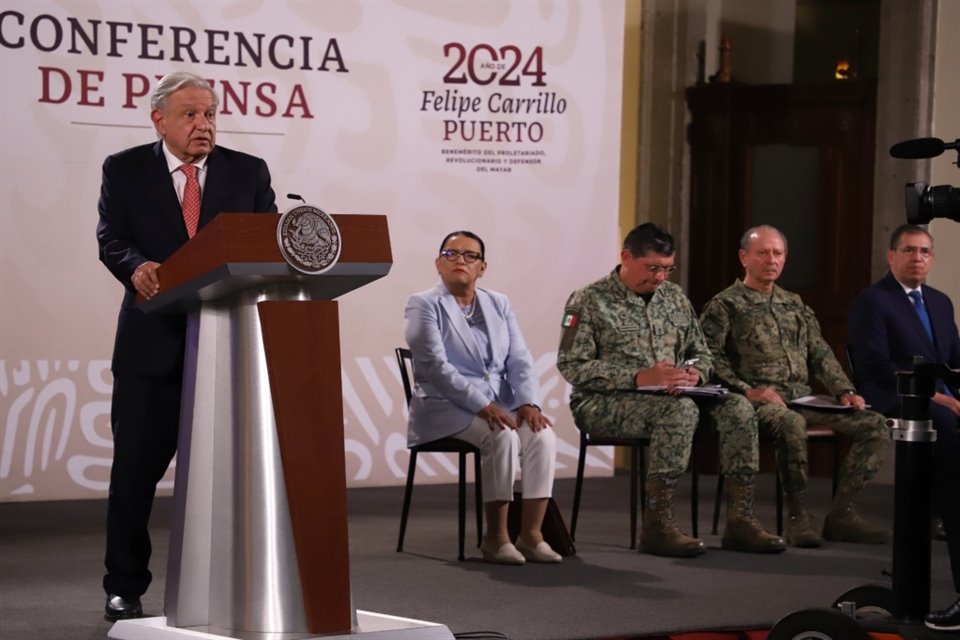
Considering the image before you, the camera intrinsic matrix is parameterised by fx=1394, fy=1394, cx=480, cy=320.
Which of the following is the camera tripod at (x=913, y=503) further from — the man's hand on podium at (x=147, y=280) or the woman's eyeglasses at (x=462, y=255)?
the woman's eyeglasses at (x=462, y=255)

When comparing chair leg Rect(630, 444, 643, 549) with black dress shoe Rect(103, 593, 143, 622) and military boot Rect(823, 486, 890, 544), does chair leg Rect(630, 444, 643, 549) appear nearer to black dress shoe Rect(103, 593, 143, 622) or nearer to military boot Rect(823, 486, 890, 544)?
military boot Rect(823, 486, 890, 544)

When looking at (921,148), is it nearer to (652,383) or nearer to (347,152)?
(652,383)

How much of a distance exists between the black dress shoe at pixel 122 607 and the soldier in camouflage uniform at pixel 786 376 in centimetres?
260

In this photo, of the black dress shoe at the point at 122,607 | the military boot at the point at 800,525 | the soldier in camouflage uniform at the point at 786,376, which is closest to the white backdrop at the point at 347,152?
the soldier in camouflage uniform at the point at 786,376

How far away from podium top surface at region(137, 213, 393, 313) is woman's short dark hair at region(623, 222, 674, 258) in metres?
2.27

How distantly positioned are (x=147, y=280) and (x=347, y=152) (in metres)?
3.49

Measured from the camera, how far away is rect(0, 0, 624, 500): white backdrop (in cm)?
600

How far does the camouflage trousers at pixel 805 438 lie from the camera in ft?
17.3

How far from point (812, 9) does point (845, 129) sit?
982 millimetres

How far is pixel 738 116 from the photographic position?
7.97 metres

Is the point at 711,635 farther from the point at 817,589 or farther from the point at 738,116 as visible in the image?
the point at 738,116

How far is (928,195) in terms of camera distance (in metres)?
2.73

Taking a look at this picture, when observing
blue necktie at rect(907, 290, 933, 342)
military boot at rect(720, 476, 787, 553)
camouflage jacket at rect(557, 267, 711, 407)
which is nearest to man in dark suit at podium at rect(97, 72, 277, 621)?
camouflage jacket at rect(557, 267, 711, 407)

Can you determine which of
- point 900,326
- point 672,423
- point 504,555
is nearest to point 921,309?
point 900,326
